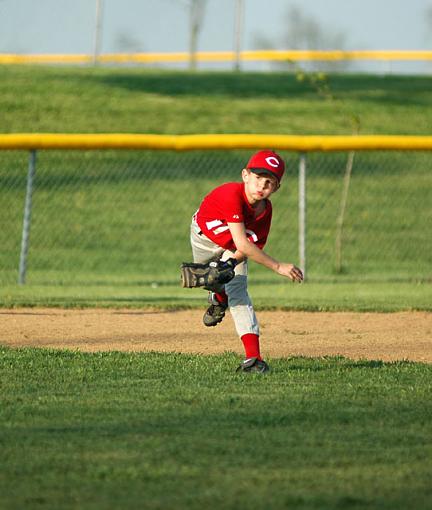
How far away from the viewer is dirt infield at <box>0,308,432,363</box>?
7945mm

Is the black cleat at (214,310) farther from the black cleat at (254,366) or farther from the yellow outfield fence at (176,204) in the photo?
the yellow outfield fence at (176,204)

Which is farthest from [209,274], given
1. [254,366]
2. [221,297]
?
[221,297]

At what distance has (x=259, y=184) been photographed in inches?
253

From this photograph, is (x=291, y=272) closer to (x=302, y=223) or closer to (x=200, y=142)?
(x=302, y=223)

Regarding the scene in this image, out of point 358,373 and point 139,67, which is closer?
point 358,373

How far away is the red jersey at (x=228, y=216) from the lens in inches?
253

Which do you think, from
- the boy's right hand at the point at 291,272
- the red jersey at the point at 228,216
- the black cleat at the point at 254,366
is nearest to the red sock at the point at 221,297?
the red jersey at the point at 228,216

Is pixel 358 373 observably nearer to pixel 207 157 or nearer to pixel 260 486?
pixel 260 486

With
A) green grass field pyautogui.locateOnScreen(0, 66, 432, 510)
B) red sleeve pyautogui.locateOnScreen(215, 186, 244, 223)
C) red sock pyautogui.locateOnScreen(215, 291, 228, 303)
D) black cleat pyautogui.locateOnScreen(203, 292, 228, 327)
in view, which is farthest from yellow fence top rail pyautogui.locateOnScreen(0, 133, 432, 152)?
red sleeve pyautogui.locateOnScreen(215, 186, 244, 223)

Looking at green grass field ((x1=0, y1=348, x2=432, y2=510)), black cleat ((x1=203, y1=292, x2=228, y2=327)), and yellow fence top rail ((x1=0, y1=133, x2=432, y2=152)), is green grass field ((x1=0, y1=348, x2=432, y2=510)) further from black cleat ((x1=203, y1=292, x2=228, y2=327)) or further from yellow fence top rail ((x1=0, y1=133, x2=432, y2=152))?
yellow fence top rail ((x1=0, y1=133, x2=432, y2=152))

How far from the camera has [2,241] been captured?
50.1 ft

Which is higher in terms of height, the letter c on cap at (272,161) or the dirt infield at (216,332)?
the letter c on cap at (272,161)

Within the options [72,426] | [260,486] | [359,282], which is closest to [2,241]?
[359,282]

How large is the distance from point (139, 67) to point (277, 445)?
2281 centimetres
